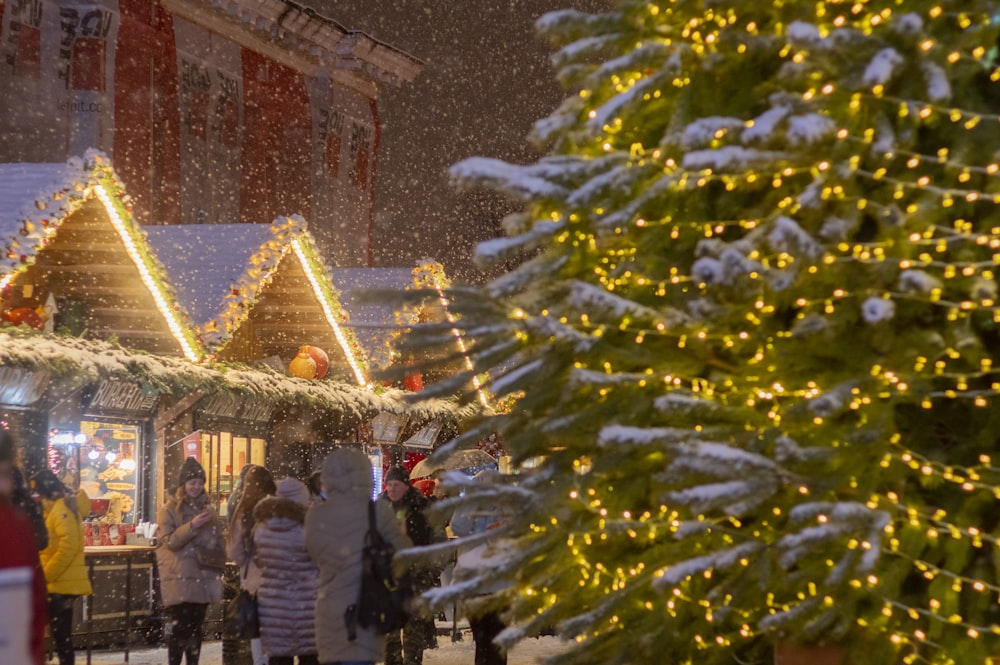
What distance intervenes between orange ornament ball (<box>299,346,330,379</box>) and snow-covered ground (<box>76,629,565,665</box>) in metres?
3.86

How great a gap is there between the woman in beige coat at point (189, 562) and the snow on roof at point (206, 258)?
4526mm

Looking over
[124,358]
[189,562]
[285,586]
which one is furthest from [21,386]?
[285,586]

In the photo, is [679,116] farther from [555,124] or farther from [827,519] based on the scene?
[827,519]

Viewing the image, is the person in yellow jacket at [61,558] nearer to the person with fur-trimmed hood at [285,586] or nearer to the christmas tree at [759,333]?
the person with fur-trimmed hood at [285,586]

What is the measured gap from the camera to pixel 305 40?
31016 mm

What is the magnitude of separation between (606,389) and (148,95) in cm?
2080

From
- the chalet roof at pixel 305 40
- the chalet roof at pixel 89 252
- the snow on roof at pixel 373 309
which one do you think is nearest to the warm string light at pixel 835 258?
the chalet roof at pixel 89 252

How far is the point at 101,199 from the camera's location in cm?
1474

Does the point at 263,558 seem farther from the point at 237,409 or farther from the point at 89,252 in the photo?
the point at 237,409

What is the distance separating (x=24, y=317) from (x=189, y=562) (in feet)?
12.6

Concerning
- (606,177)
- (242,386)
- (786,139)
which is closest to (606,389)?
(606,177)

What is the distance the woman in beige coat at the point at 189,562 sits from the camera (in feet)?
41.2

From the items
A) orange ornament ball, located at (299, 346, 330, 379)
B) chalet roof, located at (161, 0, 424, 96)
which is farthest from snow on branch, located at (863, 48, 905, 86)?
chalet roof, located at (161, 0, 424, 96)

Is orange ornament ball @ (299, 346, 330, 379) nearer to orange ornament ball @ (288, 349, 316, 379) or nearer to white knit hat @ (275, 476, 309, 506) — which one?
orange ornament ball @ (288, 349, 316, 379)
